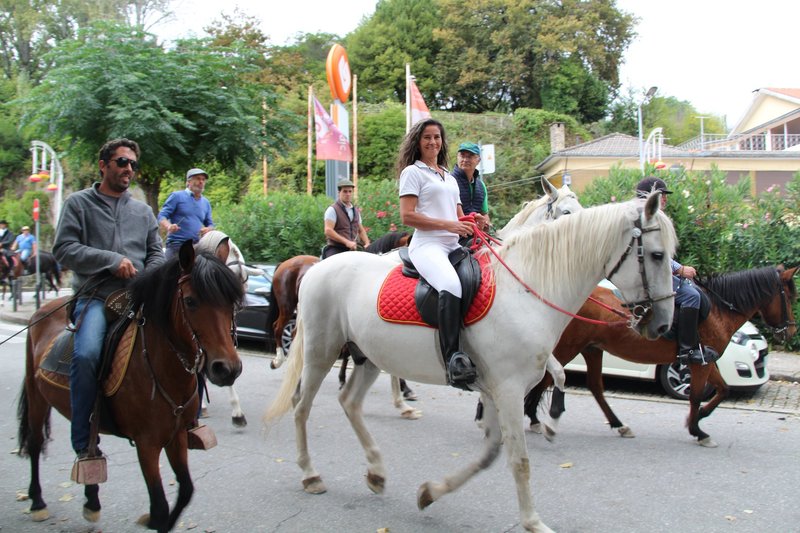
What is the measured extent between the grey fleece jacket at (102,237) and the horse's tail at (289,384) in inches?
58.3

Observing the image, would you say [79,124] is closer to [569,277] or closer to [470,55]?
[569,277]

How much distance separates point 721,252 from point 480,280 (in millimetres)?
7780

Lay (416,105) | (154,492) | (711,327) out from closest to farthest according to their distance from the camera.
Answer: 1. (154,492)
2. (711,327)
3. (416,105)

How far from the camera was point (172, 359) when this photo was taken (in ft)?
11.2

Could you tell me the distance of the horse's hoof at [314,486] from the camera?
4609mm

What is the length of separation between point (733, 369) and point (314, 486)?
5338 mm

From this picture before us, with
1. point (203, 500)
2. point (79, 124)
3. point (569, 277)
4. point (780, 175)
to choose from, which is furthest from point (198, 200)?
point (780, 175)

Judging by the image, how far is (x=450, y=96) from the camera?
42281 millimetres

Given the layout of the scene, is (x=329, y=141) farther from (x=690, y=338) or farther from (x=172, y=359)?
(x=172, y=359)

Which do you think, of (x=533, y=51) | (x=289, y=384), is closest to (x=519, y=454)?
(x=289, y=384)

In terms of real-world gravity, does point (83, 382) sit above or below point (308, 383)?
above

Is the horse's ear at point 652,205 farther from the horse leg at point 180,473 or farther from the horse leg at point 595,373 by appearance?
the horse leg at point 180,473

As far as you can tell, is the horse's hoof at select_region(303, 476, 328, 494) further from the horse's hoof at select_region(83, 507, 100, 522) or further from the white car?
the white car

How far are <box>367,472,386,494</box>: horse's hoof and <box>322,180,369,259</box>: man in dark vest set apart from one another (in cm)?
394
